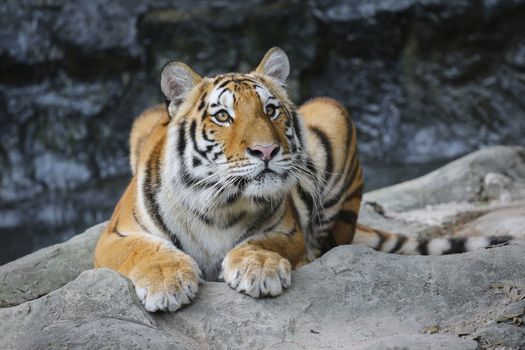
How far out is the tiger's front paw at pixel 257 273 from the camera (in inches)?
117

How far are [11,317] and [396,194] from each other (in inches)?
140

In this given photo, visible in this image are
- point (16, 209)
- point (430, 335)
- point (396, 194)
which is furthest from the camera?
point (16, 209)

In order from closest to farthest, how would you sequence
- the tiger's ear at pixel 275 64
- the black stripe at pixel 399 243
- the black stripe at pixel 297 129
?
the black stripe at pixel 297 129
the tiger's ear at pixel 275 64
the black stripe at pixel 399 243

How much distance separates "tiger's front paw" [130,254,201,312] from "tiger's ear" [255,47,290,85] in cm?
111

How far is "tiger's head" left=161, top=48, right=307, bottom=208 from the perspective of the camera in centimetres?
306

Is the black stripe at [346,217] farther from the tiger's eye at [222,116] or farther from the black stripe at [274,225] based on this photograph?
the tiger's eye at [222,116]

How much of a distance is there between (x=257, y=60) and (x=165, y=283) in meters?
6.93

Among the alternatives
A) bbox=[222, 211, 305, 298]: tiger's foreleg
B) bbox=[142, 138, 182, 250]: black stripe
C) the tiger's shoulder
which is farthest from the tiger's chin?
the tiger's shoulder

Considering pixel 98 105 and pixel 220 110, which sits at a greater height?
pixel 220 110

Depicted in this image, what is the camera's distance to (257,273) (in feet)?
9.77

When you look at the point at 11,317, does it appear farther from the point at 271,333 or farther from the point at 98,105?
the point at 98,105

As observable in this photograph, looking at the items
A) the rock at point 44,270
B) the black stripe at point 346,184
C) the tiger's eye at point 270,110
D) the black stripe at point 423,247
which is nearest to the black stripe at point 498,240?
the black stripe at point 423,247

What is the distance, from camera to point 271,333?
286cm

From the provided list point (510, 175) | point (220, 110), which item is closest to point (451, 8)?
point (510, 175)
